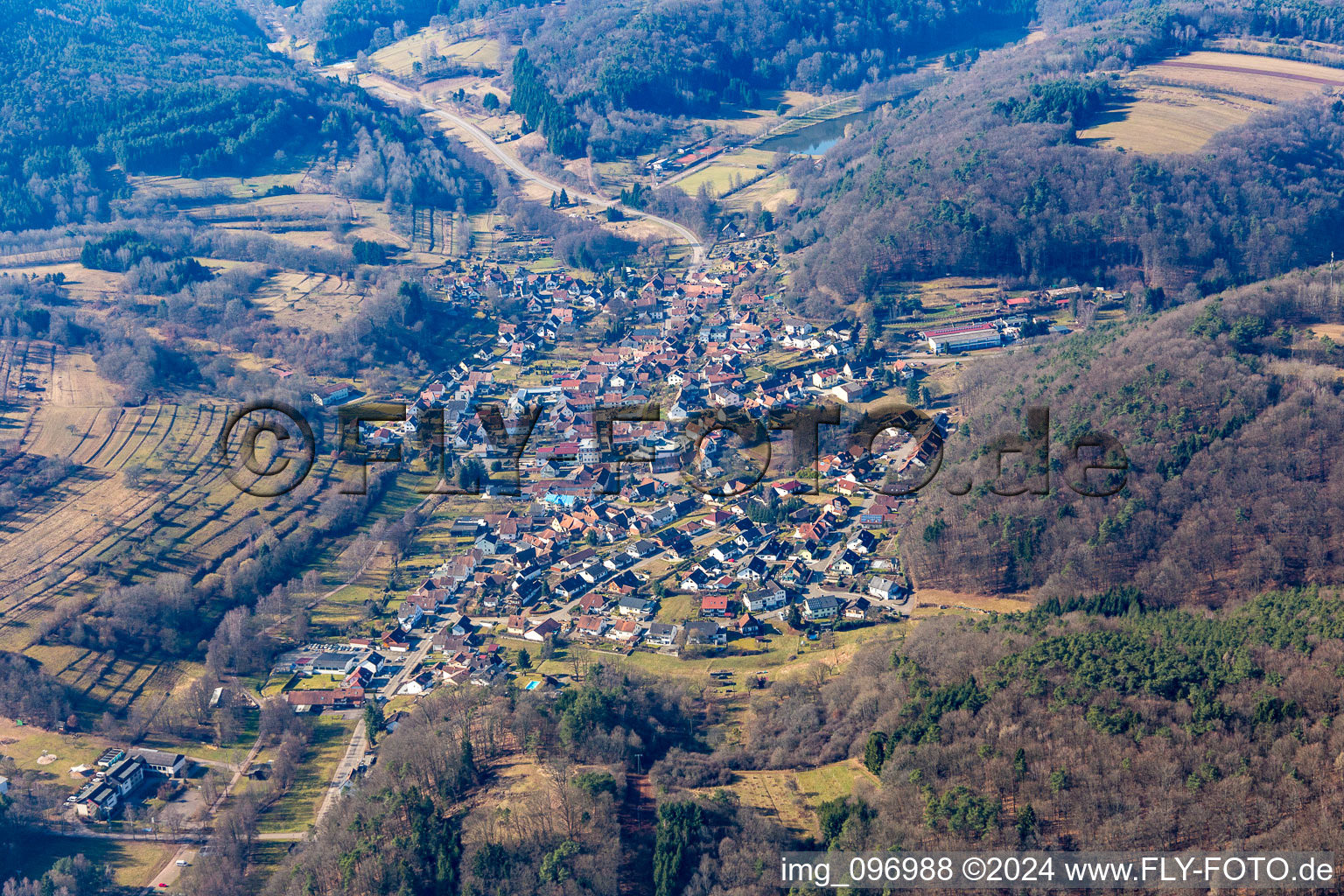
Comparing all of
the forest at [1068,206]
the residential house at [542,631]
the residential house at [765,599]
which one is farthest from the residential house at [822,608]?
the forest at [1068,206]

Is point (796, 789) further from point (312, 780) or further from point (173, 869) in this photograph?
point (173, 869)

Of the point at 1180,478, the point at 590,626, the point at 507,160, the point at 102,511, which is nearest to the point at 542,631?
the point at 590,626

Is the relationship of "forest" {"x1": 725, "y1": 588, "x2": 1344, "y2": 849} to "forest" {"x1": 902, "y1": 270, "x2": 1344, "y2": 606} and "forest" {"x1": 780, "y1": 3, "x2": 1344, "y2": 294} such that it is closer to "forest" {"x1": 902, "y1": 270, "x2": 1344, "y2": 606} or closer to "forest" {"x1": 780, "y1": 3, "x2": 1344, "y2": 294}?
"forest" {"x1": 902, "y1": 270, "x2": 1344, "y2": 606}

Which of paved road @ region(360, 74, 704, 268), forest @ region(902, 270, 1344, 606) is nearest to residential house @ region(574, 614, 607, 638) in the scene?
forest @ region(902, 270, 1344, 606)

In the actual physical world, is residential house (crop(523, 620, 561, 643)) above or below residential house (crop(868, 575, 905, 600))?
below

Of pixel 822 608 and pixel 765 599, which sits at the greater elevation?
pixel 765 599
